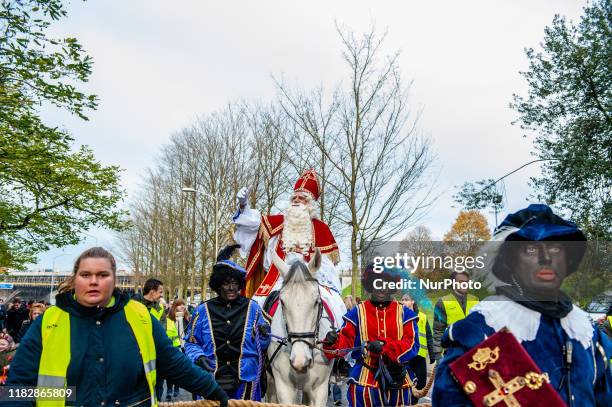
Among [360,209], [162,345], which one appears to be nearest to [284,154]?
[360,209]

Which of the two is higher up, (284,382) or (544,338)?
(544,338)

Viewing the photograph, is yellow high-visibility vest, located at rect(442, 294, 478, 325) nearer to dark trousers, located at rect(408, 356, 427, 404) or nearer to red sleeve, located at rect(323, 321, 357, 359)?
dark trousers, located at rect(408, 356, 427, 404)

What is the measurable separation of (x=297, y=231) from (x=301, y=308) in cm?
278

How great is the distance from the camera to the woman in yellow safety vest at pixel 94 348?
2930 millimetres

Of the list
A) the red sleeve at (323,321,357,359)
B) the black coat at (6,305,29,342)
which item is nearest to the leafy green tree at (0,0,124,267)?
the black coat at (6,305,29,342)

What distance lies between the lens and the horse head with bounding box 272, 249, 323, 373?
5.36 meters

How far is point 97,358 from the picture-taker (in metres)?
3.03

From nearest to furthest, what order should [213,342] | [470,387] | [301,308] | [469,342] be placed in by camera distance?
[470,387]
[469,342]
[213,342]
[301,308]

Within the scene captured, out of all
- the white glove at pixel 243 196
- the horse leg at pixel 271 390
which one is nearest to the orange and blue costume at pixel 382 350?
the horse leg at pixel 271 390

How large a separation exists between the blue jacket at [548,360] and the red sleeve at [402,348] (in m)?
2.43

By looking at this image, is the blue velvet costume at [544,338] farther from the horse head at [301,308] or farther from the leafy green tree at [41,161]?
the leafy green tree at [41,161]

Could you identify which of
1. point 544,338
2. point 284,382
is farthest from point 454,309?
point 544,338

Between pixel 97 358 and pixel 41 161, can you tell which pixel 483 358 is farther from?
pixel 41 161

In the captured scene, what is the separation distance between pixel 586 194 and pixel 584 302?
296cm
